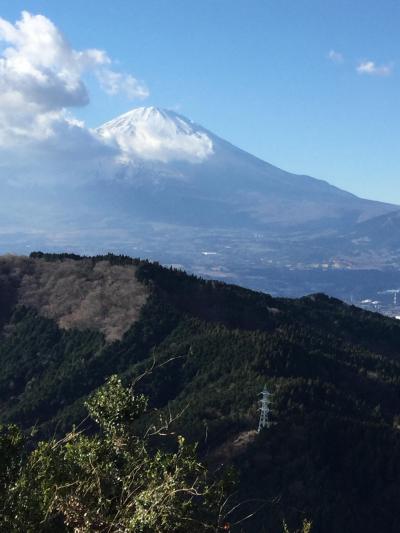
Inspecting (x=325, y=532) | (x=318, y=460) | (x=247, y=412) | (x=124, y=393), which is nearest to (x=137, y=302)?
(x=247, y=412)

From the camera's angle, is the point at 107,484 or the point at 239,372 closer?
the point at 107,484

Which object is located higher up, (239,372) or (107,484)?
(107,484)

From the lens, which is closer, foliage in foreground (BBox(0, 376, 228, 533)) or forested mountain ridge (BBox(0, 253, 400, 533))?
foliage in foreground (BBox(0, 376, 228, 533))

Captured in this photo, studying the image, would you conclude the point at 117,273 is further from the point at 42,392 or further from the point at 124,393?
the point at 124,393

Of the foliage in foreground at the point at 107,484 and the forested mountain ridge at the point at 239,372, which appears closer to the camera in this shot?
the foliage in foreground at the point at 107,484
